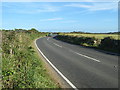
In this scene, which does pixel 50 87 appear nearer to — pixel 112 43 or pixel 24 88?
pixel 24 88

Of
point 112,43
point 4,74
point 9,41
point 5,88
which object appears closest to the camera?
point 5,88

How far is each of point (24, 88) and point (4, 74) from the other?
2099mm

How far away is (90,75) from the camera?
28.9ft

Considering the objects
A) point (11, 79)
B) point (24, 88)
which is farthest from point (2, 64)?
point (24, 88)

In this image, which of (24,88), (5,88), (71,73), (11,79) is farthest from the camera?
(71,73)

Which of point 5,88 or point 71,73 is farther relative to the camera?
point 71,73

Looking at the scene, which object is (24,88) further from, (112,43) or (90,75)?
(112,43)

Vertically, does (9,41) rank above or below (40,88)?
above

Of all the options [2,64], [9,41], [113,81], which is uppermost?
[9,41]

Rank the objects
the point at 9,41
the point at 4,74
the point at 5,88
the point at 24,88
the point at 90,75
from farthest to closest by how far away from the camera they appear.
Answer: the point at 9,41
the point at 90,75
the point at 4,74
the point at 5,88
the point at 24,88

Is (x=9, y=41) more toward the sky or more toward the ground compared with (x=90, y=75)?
more toward the sky

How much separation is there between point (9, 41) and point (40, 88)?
8907mm

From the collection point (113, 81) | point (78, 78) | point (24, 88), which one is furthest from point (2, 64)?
point (113, 81)

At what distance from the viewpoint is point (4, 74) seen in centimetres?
819
